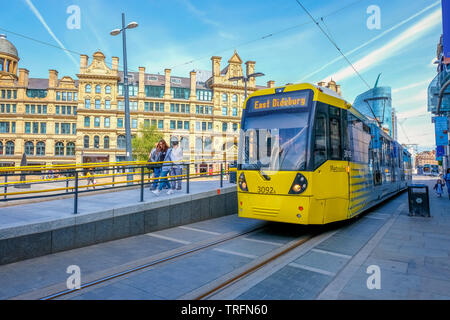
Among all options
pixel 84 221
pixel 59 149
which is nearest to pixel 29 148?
pixel 59 149

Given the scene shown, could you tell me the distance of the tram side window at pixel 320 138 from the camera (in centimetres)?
647

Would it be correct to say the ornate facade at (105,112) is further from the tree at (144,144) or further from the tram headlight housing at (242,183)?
the tram headlight housing at (242,183)

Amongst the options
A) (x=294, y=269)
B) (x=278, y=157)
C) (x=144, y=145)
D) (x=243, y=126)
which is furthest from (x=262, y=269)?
(x=144, y=145)

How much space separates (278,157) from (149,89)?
4824cm

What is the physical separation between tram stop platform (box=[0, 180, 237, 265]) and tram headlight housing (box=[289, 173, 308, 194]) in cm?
360

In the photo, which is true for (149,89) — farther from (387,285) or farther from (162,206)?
(387,285)

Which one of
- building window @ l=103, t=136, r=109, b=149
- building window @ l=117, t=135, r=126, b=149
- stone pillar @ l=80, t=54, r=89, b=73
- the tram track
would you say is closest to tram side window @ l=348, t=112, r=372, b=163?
the tram track

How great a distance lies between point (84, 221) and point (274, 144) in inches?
178

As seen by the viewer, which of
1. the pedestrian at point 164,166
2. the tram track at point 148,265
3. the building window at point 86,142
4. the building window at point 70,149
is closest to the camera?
the tram track at point 148,265

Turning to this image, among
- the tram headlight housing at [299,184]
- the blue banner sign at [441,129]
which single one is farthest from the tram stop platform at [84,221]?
the blue banner sign at [441,129]

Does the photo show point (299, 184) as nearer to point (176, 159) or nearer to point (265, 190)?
point (265, 190)

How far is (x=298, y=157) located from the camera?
21.2ft

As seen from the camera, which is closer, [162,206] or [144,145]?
[162,206]
